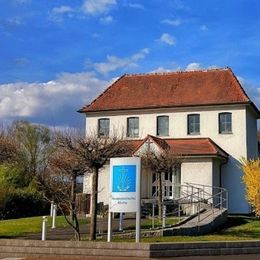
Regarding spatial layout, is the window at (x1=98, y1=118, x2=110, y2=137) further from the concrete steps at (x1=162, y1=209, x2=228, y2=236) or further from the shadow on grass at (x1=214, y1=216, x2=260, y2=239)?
the shadow on grass at (x1=214, y1=216, x2=260, y2=239)

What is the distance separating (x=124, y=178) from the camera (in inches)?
719

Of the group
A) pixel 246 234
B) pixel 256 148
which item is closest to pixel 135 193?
pixel 246 234

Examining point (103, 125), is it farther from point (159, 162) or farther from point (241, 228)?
point (241, 228)

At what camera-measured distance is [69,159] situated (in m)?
23.6

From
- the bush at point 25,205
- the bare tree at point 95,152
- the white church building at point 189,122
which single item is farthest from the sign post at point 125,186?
the bush at point 25,205

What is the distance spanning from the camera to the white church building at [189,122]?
37.0m

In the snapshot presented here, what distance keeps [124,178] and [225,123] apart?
73.7 feet

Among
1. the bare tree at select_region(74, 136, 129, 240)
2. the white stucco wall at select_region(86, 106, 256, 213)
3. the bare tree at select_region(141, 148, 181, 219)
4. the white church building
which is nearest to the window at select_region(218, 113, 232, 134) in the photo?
the white church building

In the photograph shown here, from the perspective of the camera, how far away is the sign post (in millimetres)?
18000

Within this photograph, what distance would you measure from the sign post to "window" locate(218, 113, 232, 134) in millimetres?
22270

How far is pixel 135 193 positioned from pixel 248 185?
12117 millimetres

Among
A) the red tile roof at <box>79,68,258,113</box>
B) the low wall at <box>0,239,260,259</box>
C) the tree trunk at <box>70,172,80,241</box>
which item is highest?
the red tile roof at <box>79,68,258,113</box>

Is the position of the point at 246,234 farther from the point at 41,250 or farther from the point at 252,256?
the point at 41,250

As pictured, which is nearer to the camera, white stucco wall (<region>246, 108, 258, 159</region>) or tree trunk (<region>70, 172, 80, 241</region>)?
tree trunk (<region>70, 172, 80, 241</region>)
